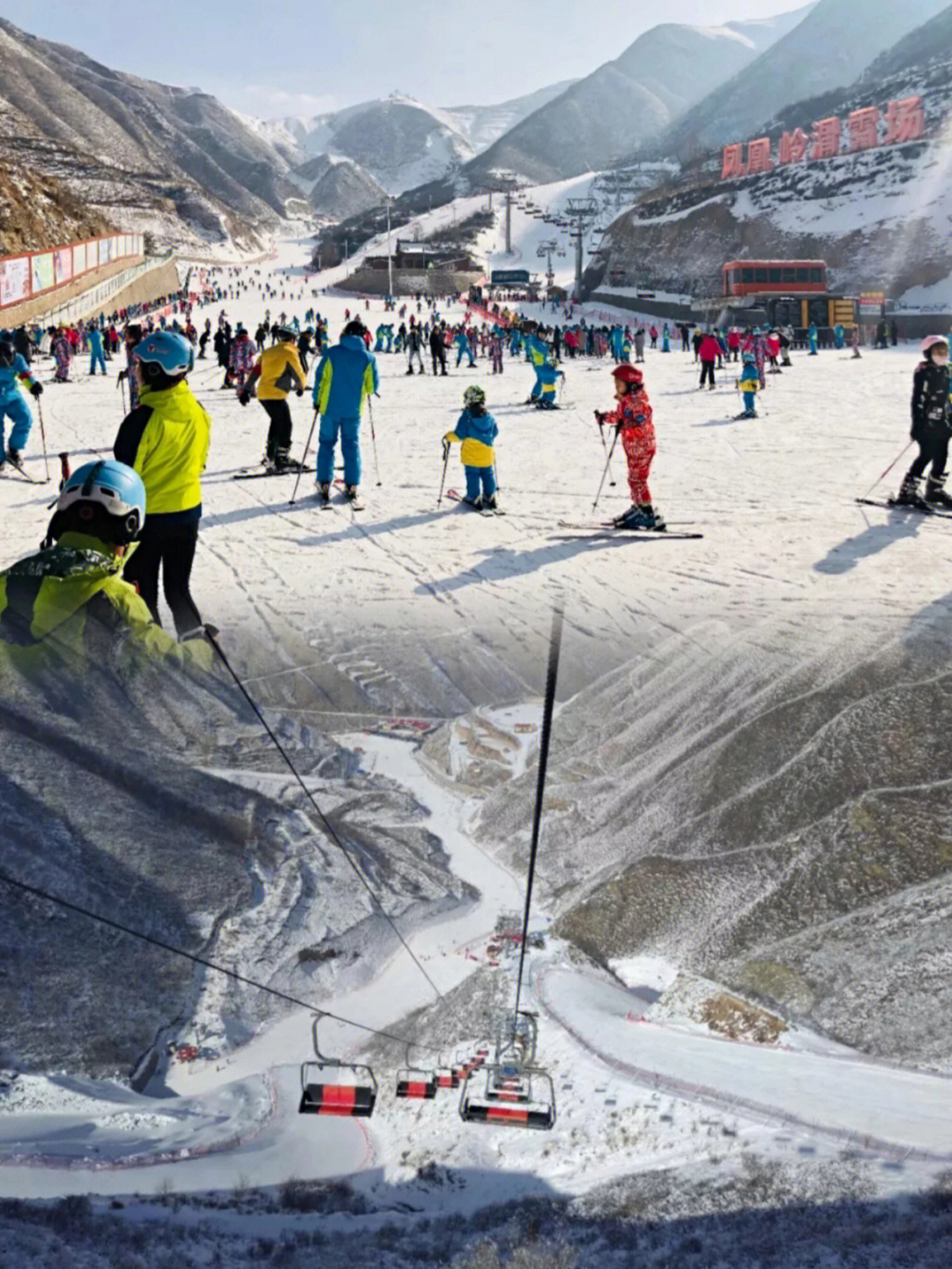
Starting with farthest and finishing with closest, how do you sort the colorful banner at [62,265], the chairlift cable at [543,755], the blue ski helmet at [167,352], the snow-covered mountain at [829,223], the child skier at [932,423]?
the snow-covered mountain at [829,223] < the colorful banner at [62,265] < the child skier at [932,423] < the blue ski helmet at [167,352] < the chairlift cable at [543,755]

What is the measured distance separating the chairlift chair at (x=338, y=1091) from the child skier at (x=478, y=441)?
22.6 feet

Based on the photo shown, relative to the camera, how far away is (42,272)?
3728cm

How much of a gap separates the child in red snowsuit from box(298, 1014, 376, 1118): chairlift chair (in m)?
6.31

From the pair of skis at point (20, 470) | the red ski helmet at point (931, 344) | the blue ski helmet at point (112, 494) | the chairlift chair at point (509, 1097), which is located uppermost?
the red ski helmet at point (931, 344)

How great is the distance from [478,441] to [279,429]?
2.59m

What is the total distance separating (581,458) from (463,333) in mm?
16082

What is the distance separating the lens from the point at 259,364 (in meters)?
10.7

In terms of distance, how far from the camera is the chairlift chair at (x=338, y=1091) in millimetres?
2588

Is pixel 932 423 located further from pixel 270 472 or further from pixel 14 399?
pixel 14 399

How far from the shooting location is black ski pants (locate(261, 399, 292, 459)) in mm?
10828

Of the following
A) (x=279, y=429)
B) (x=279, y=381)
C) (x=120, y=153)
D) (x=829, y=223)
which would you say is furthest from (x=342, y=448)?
(x=120, y=153)

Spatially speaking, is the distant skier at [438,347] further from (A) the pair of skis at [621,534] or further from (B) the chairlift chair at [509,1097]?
(B) the chairlift chair at [509,1097]

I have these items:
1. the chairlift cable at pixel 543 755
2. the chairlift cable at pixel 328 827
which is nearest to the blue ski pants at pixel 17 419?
the chairlift cable at pixel 543 755

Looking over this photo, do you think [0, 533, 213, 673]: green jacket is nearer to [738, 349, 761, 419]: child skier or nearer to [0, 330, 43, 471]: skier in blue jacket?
[0, 330, 43, 471]: skier in blue jacket
